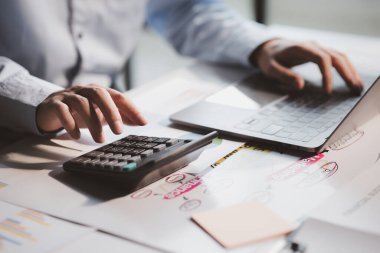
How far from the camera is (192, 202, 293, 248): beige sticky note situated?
1.76 ft

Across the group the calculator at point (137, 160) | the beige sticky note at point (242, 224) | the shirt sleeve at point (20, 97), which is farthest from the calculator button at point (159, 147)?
Answer: the shirt sleeve at point (20, 97)

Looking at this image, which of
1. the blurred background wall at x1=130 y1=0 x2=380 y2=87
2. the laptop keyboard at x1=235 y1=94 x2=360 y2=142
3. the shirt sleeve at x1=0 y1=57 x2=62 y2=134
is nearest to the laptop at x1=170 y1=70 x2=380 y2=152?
the laptop keyboard at x1=235 y1=94 x2=360 y2=142

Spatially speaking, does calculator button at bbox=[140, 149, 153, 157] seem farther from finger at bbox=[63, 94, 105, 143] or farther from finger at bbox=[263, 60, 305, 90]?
finger at bbox=[263, 60, 305, 90]

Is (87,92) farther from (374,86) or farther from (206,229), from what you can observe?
(374,86)

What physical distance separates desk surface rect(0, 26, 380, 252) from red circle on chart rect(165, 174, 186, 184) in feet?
0.07

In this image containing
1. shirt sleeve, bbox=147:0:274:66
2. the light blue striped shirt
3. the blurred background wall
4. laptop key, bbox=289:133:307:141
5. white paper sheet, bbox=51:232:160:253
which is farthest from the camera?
the blurred background wall

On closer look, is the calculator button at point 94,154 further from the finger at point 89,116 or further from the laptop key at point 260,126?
the laptop key at point 260,126

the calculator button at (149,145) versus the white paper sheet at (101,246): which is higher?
the calculator button at (149,145)

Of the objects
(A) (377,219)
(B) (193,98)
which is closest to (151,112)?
(B) (193,98)

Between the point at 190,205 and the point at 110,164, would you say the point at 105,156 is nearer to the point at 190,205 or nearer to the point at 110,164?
the point at 110,164

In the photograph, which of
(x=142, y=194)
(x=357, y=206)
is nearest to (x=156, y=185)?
(x=142, y=194)

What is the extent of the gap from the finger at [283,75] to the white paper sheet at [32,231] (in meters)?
0.51

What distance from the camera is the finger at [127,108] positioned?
757 millimetres

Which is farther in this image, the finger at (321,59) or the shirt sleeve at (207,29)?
the shirt sleeve at (207,29)
